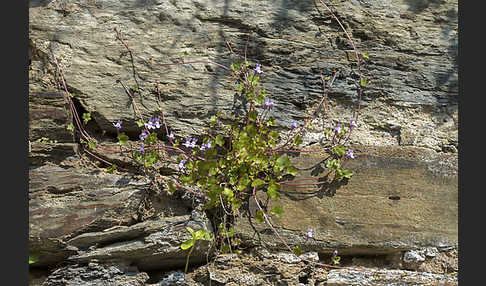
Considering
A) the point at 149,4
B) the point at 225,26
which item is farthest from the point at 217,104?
the point at 149,4

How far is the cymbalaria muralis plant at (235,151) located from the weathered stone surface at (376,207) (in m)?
0.06

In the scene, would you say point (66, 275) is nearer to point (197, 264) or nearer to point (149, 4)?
point (197, 264)

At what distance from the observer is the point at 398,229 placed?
2.68 metres

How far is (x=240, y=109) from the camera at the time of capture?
2.83m

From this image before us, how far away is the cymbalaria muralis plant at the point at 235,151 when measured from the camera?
264 cm

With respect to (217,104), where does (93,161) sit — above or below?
below

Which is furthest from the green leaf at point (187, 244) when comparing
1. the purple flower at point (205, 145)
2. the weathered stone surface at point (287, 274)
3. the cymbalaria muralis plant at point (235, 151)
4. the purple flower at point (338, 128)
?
the purple flower at point (338, 128)

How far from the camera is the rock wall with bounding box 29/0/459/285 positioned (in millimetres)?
2570

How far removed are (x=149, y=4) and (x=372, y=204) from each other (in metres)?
1.88

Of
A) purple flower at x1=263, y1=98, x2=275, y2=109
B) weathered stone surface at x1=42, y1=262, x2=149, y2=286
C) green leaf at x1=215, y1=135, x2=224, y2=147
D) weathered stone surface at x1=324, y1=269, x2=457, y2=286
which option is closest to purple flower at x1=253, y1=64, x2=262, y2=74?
purple flower at x1=263, y1=98, x2=275, y2=109

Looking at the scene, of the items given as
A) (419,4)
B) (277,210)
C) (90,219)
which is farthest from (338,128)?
(90,219)

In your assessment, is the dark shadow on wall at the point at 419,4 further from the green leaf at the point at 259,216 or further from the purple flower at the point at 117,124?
the purple flower at the point at 117,124

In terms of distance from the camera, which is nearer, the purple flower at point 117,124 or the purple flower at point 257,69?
the purple flower at point 117,124

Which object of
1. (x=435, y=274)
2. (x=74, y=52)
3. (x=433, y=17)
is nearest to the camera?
(x=435, y=274)
